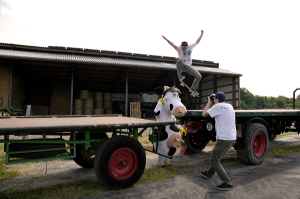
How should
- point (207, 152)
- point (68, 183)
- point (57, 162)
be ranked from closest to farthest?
point (68, 183) < point (57, 162) < point (207, 152)

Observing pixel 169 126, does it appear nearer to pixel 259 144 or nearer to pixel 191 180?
pixel 191 180

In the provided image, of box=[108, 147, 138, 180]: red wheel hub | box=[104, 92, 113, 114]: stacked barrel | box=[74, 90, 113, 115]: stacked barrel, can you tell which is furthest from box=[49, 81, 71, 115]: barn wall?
box=[108, 147, 138, 180]: red wheel hub

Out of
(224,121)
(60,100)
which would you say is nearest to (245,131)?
(224,121)

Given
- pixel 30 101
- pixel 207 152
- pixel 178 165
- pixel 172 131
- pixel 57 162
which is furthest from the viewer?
pixel 30 101

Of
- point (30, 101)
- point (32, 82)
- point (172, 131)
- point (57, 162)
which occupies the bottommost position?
point (57, 162)

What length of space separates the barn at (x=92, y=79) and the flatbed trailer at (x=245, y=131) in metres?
8.01

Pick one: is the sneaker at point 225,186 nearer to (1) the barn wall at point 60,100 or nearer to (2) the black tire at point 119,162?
(2) the black tire at point 119,162

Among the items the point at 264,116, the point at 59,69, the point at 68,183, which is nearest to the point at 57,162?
the point at 68,183

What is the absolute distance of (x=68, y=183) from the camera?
156 inches

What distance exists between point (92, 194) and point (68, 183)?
884 mm

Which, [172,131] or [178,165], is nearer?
[172,131]

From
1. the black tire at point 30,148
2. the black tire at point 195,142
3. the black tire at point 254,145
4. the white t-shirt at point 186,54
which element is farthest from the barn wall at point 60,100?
the black tire at point 254,145

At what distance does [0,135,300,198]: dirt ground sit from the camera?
3.47 m

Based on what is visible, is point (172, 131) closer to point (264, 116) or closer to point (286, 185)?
point (286, 185)
